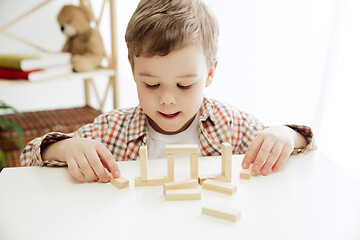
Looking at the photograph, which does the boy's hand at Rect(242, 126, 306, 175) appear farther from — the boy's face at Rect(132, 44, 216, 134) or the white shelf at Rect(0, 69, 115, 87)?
the white shelf at Rect(0, 69, 115, 87)

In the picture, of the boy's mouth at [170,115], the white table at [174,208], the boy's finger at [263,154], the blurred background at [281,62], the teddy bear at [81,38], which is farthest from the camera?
the teddy bear at [81,38]

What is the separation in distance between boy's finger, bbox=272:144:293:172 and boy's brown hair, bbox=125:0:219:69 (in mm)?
295

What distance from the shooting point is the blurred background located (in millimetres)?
1490

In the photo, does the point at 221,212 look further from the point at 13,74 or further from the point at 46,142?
the point at 13,74

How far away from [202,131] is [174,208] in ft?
1.55

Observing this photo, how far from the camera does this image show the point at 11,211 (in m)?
0.58

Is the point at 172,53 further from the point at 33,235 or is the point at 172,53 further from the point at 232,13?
the point at 232,13

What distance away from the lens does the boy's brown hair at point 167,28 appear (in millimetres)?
822

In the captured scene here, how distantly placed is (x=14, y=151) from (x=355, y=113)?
5.04ft

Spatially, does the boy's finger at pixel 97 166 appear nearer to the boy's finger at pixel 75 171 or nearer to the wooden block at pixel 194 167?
the boy's finger at pixel 75 171

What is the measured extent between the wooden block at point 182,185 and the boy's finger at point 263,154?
0.48 feet

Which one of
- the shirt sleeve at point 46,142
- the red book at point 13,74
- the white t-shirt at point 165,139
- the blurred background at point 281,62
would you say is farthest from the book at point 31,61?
the white t-shirt at point 165,139

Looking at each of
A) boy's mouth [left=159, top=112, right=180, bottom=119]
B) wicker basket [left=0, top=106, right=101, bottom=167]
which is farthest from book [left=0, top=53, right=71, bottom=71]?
boy's mouth [left=159, top=112, right=180, bottom=119]

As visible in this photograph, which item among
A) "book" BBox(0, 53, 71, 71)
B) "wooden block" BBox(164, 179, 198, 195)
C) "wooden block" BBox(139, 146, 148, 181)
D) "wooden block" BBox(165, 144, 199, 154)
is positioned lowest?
"wooden block" BBox(164, 179, 198, 195)
